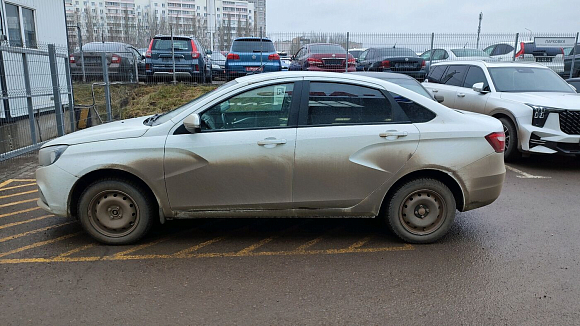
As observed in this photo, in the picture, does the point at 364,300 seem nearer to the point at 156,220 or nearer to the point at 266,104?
the point at 266,104

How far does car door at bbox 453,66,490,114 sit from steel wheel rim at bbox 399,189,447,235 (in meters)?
4.88

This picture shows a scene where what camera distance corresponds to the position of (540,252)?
4285 mm

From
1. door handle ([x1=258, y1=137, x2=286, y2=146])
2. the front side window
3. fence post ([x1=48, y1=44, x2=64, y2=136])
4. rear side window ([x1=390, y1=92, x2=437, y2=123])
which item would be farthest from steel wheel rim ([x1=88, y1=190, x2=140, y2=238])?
fence post ([x1=48, y1=44, x2=64, y2=136])

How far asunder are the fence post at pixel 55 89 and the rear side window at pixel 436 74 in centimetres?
828

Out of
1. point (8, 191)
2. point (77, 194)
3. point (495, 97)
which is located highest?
point (495, 97)

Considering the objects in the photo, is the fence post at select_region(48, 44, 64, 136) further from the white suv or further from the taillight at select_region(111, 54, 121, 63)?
the white suv

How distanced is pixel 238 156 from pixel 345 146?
1009mm

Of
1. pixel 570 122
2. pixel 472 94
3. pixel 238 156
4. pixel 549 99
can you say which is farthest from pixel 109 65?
pixel 570 122

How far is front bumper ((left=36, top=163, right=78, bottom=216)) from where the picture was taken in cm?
414

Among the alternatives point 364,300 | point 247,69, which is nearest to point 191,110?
point 364,300

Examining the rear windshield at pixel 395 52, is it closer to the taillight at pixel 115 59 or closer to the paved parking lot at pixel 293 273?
the taillight at pixel 115 59

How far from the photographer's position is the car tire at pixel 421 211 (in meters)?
4.34

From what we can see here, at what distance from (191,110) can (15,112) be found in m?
5.97

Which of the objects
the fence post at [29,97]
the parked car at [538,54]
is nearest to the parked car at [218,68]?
the fence post at [29,97]
